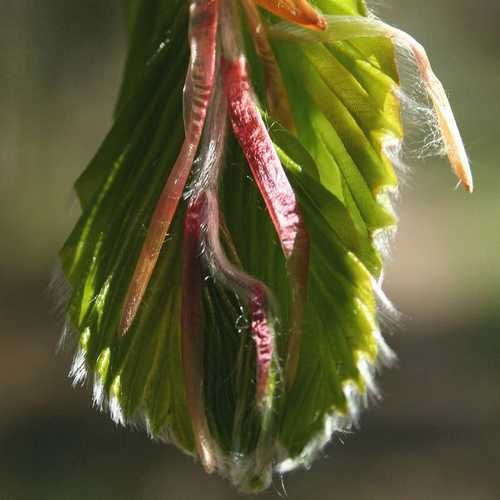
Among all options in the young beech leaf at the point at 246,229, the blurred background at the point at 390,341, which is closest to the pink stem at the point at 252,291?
the young beech leaf at the point at 246,229

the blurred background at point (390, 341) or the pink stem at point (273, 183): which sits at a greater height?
the pink stem at point (273, 183)

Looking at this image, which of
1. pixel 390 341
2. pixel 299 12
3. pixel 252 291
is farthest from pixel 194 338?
pixel 390 341

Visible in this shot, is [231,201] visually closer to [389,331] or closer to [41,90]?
[389,331]

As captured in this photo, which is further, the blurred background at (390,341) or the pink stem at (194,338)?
the blurred background at (390,341)

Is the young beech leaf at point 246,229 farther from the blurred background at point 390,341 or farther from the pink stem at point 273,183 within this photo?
the blurred background at point 390,341

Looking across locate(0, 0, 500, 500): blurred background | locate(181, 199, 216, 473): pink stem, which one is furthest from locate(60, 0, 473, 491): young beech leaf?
locate(0, 0, 500, 500): blurred background

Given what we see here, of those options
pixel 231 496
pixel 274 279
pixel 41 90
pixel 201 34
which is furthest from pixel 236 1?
pixel 231 496

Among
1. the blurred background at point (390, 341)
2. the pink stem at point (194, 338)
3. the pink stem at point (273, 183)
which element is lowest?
the blurred background at point (390, 341)

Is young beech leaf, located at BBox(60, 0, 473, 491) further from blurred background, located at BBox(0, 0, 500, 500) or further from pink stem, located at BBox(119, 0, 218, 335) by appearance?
blurred background, located at BBox(0, 0, 500, 500)

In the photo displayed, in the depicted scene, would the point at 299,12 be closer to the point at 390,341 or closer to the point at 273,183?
the point at 273,183
